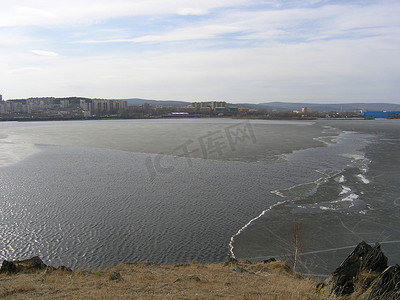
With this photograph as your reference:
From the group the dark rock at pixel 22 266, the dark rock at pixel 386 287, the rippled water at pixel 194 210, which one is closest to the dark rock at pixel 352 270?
the dark rock at pixel 386 287

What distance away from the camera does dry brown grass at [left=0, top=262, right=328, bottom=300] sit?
574cm

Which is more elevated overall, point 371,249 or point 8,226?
point 371,249

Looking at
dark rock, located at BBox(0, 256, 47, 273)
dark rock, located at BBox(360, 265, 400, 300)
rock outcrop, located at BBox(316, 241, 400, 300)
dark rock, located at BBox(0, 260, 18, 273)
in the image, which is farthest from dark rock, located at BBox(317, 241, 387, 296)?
dark rock, located at BBox(0, 260, 18, 273)

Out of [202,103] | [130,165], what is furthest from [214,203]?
[202,103]

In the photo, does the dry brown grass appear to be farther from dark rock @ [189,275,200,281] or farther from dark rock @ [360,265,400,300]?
dark rock @ [360,265,400,300]

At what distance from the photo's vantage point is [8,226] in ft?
37.1

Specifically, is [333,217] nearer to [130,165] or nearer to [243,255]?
[243,255]

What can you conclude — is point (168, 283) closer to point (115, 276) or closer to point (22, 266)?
point (115, 276)

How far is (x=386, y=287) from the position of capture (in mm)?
4691

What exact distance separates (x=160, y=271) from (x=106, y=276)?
1241mm

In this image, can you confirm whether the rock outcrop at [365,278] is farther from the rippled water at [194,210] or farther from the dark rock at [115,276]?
the dark rock at [115,276]

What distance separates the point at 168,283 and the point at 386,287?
3843 millimetres

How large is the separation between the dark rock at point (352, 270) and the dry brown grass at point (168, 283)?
1.17ft

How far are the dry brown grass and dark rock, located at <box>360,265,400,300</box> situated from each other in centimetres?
88
